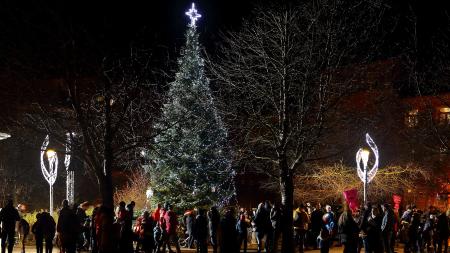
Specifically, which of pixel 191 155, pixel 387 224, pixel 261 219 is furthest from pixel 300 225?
pixel 191 155

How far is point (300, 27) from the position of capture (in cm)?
2172

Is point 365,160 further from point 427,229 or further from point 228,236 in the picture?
point 228,236

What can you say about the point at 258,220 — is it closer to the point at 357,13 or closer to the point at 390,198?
the point at 357,13

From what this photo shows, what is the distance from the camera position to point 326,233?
17.8 m

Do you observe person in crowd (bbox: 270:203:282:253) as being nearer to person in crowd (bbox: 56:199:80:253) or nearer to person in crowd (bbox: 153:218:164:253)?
person in crowd (bbox: 153:218:164:253)

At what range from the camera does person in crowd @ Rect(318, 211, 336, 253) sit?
17.6 metres

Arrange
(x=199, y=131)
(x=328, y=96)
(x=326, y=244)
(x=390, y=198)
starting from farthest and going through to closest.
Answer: (x=390, y=198), (x=199, y=131), (x=328, y=96), (x=326, y=244)

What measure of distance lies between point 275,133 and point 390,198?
62.0 ft

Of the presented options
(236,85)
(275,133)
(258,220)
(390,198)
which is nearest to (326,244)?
(258,220)

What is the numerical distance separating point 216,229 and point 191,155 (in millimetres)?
11269

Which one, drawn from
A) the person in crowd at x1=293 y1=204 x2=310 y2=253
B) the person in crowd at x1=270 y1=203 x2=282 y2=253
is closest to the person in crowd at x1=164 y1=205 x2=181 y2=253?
the person in crowd at x1=270 y1=203 x2=282 y2=253

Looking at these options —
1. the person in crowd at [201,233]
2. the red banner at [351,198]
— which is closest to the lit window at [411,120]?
the red banner at [351,198]

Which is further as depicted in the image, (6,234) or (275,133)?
(275,133)

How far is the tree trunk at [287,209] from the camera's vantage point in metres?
19.9
